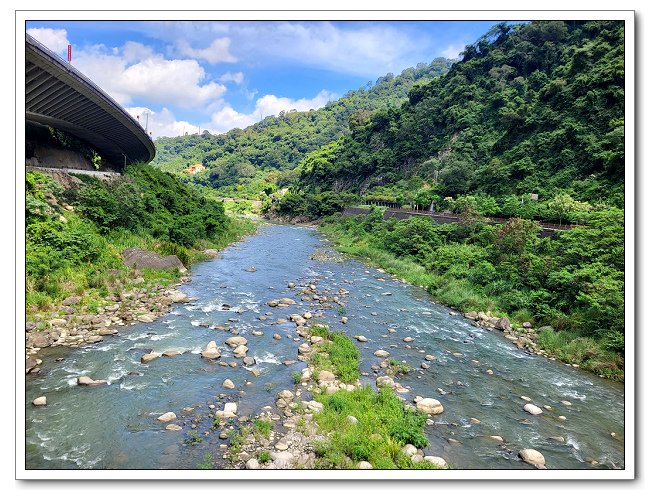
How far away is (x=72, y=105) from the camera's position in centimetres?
1859

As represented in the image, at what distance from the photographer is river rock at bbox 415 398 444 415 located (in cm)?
862

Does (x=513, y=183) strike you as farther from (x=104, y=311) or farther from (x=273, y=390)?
(x=104, y=311)

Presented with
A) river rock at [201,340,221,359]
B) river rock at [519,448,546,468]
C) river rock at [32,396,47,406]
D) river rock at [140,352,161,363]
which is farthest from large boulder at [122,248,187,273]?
river rock at [519,448,546,468]

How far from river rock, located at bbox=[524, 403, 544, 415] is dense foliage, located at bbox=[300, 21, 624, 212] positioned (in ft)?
40.7

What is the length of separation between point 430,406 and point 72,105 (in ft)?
67.5

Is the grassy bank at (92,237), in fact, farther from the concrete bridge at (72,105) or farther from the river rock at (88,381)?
the river rock at (88,381)

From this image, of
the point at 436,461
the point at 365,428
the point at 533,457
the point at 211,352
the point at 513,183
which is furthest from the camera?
the point at 513,183

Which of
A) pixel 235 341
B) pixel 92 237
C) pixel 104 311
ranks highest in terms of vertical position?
pixel 92 237

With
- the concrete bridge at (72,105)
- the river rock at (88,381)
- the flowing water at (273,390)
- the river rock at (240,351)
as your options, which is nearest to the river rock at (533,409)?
the flowing water at (273,390)

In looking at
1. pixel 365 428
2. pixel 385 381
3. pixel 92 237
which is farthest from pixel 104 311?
pixel 365 428

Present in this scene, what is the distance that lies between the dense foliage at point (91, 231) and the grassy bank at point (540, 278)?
14130 mm

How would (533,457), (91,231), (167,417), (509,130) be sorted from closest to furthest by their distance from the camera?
(533,457), (167,417), (91,231), (509,130)
